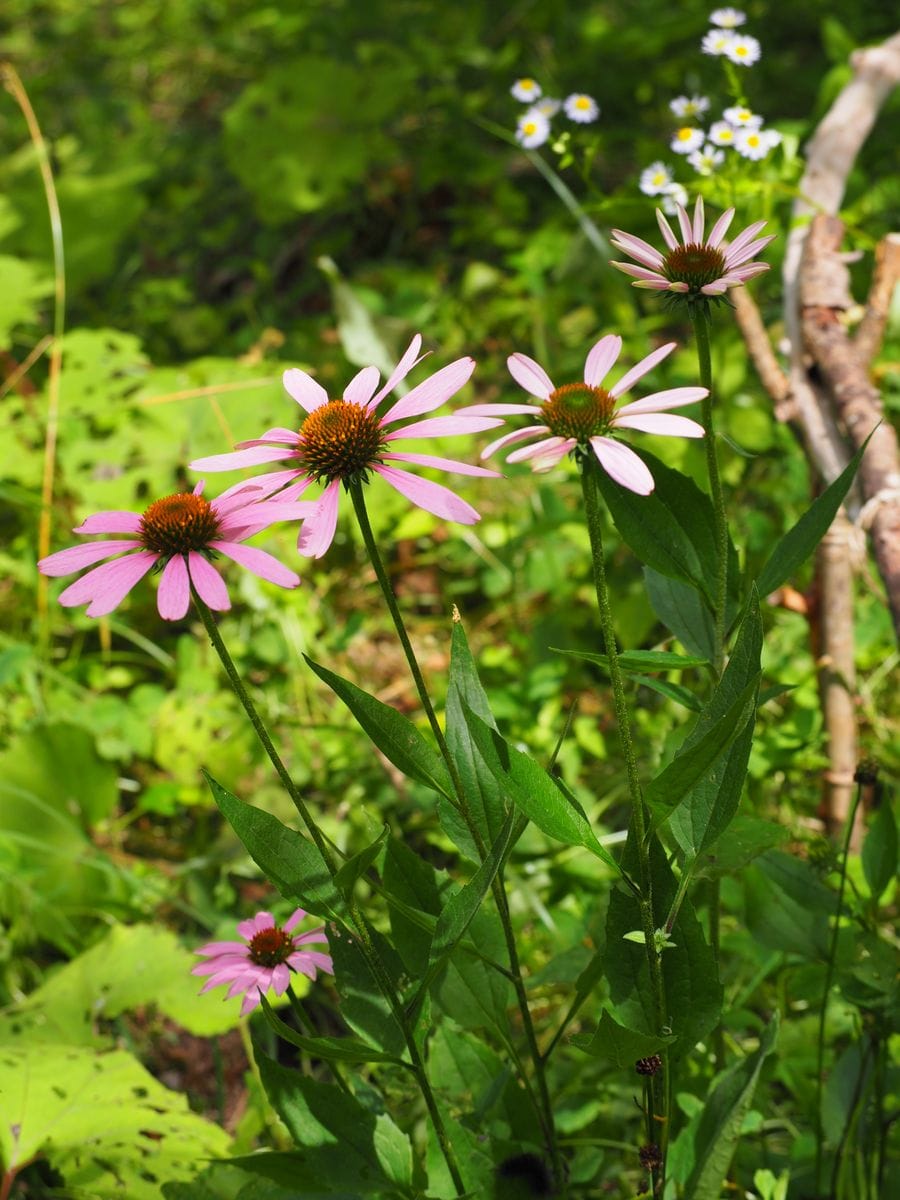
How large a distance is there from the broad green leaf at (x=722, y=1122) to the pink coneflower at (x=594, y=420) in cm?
33

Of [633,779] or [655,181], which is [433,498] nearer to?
[633,779]

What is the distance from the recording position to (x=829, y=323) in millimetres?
1210

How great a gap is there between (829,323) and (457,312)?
1.10 meters

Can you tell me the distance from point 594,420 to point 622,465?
38 mm

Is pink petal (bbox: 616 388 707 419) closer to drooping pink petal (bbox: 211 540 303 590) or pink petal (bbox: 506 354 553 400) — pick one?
pink petal (bbox: 506 354 553 400)

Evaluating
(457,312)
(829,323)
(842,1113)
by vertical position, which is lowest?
(842,1113)

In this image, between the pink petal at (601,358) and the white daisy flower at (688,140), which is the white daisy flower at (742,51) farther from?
the pink petal at (601,358)

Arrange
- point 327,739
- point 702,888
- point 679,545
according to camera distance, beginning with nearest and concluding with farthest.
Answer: point 679,545 < point 702,888 < point 327,739

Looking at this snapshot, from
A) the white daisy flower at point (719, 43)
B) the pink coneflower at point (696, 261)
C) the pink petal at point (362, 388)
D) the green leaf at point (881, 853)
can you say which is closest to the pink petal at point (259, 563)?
the pink petal at point (362, 388)

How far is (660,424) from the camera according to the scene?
0.53 metres

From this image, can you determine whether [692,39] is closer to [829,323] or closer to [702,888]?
[829,323]

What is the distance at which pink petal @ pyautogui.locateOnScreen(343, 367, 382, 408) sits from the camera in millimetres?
604

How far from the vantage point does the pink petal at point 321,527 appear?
1.73 ft

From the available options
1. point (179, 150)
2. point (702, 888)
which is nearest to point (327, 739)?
point (702, 888)
